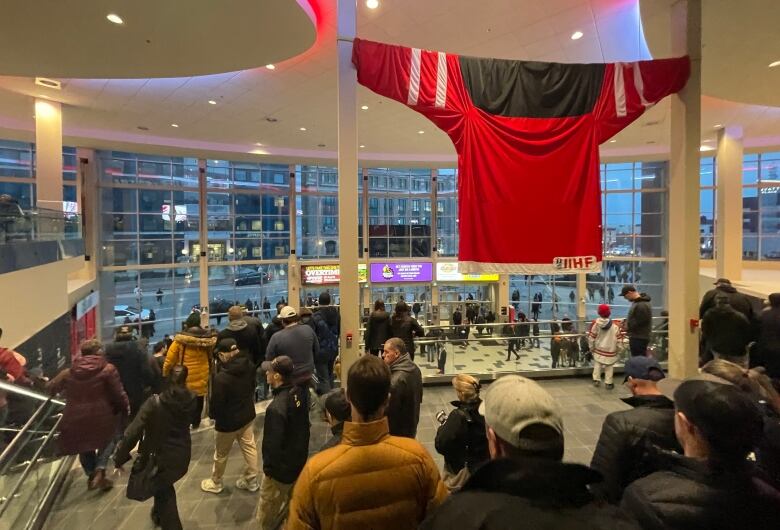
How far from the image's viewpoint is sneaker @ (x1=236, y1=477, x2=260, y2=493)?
3.93m

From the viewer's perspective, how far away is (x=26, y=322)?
7492 mm

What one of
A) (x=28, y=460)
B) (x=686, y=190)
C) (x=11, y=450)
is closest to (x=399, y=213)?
(x=686, y=190)

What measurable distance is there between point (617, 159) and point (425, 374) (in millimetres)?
13959

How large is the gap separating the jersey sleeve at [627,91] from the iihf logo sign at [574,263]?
1.42 metres

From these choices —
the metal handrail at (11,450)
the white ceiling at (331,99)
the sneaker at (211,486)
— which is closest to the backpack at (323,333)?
the sneaker at (211,486)

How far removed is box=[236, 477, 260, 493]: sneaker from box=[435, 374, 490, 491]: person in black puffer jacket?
2301 mm

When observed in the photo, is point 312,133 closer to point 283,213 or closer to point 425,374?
point 283,213

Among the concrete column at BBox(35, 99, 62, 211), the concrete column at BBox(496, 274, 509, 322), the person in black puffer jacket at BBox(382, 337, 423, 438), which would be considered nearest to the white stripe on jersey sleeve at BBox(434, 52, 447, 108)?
the person in black puffer jacket at BBox(382, 337, 423, 438)

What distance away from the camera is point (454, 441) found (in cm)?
254

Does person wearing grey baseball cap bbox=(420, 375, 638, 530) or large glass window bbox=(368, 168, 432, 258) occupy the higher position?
large glass window bbox=(368, 168, 432, 258)

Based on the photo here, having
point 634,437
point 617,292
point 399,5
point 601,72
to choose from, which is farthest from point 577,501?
point 617,292

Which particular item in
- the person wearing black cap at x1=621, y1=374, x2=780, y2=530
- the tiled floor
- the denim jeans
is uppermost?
the person wearing black cap at x1=621, y1=374, x2=780, y2=530

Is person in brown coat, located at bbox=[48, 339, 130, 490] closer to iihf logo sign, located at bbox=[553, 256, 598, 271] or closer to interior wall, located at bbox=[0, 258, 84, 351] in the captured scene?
interior wall, located at bbox=[0, 258, 84, 351]

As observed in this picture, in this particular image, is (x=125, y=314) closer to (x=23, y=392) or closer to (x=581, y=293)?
(x=23, y=392)
